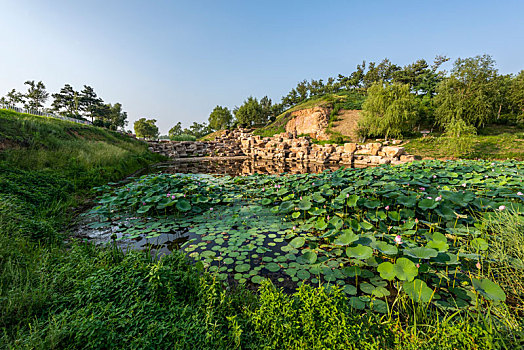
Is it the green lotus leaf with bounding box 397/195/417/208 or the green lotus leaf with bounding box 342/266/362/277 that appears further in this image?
the green lotus leaf with bounding box 397/195/417/208

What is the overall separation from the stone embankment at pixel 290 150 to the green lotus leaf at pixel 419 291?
16.1 m

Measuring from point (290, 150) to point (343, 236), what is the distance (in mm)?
20862

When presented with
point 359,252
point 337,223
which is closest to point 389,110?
point 337,223

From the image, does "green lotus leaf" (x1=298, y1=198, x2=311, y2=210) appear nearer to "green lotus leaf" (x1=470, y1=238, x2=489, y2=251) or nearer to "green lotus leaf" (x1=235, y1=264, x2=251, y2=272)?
"green lotus leaf" (x1=235, y1=264, x2=251, y2=272)

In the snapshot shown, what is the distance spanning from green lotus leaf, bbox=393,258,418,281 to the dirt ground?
25900 millimetres

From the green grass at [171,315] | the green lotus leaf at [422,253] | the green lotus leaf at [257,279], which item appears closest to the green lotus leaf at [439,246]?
the green lotus leaf at [422,253]

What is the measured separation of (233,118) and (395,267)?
4927 cm

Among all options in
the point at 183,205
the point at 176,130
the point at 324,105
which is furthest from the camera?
the point at 176,130

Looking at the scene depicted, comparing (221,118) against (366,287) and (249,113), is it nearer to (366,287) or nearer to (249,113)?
(249,113)

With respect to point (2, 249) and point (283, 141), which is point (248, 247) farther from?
point (283, 141)

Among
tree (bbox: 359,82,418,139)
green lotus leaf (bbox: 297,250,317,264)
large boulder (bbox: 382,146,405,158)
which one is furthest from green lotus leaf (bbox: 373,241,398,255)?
tree (bbox: 359,82,418,139)

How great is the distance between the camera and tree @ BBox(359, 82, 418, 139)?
20312 millimetres

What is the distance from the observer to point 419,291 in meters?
1.82

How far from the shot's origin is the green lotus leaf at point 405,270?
1.91 meters
